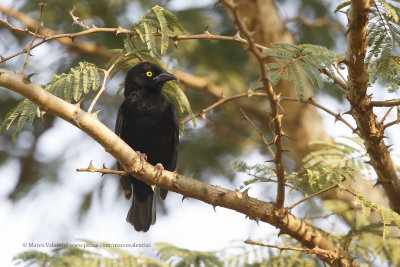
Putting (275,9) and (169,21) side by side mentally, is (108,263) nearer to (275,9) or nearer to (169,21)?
(169,21)

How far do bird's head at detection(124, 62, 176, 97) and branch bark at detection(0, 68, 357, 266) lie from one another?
1.80 m

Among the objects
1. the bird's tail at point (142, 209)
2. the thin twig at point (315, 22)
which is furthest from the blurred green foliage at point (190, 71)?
the bird's tail at point (142, 209)

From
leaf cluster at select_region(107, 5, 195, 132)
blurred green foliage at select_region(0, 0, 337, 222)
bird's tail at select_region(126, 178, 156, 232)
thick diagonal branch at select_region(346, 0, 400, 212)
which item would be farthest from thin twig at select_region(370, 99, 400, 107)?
blurred green foliage at select_region(0, 0, 337, 222)

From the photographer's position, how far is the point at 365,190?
546 cm

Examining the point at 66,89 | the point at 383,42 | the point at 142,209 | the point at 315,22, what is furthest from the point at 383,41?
the point at 315,22

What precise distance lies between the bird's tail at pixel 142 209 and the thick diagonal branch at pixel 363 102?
2.44 m

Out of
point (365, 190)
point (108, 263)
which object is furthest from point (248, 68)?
point (108, 263)

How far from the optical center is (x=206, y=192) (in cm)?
340

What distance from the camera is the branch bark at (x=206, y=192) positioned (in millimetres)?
2889

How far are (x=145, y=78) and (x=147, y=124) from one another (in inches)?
18.3

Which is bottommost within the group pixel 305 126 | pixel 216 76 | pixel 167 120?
pixel 167 120

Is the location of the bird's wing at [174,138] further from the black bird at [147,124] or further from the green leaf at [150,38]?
the green leaf at [150,38]

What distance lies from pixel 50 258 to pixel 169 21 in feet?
7.31

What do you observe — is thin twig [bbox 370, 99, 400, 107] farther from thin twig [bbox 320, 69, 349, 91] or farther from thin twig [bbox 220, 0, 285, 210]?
thin twig [bbox 220, 0, 285, 210]
